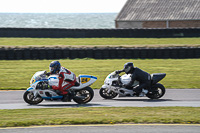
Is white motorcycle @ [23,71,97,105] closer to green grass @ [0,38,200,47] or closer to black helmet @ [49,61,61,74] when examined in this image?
black helmet @ [49,61,61,74]

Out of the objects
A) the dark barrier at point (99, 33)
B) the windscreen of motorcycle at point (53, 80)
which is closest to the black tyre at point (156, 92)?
the windscreen of motorcycle at point (53, 80)

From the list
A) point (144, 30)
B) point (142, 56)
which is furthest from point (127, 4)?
point (142, 56)

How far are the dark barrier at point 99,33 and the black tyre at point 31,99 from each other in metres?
22.3

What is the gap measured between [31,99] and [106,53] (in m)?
13.1

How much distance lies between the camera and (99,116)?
1052cm

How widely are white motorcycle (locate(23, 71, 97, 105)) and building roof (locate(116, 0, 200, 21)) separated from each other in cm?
3648

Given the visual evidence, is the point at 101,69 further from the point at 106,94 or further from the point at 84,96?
the point at 84,96

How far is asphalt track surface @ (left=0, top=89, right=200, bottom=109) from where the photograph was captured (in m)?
12.6

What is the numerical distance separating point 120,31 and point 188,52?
33.4ft

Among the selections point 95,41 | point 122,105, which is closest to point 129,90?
point 122,105

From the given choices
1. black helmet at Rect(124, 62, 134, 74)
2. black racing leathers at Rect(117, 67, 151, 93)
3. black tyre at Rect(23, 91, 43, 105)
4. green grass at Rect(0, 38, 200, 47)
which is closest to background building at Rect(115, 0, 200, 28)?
green grass at Rect(0, 38, 200, 47)

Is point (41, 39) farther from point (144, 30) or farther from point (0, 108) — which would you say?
point (0, 108)

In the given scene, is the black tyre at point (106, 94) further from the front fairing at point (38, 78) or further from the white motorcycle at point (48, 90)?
the front fairing at point (38, 78)

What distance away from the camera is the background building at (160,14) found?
47.9 metres
